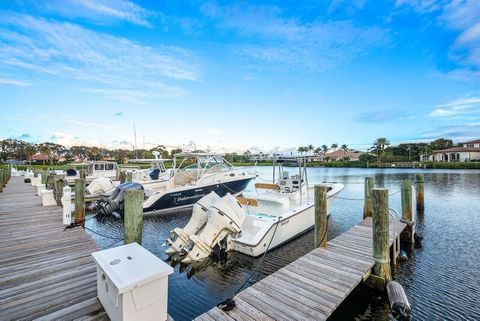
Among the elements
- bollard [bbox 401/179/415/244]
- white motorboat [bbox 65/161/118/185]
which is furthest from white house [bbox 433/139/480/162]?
white motorboat [bbox 65/161/118/185]

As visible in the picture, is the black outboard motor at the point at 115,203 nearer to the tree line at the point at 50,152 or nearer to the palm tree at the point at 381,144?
the tree line at the point at 50,152

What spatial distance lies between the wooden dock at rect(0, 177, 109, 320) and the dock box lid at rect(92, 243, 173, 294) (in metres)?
0.69

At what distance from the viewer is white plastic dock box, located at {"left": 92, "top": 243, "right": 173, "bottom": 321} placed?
2.71 m

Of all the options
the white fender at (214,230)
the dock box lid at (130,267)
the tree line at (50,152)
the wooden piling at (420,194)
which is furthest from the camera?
the tree line at (50,152)

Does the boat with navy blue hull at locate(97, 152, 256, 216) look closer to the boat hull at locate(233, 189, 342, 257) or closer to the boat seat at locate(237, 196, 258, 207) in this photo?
the boat seat at locate(237, 196, 258, 207)

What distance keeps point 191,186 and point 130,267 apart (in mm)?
10353

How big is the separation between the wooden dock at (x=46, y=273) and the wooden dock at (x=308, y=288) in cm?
176

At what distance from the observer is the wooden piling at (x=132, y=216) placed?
16.1ft

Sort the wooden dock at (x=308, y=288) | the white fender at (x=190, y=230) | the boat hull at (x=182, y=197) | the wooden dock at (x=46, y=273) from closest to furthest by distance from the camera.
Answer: the wooden dock at (x=46, y=273)
the wooden dock at (x=308, y=288)
the white fender at (x=190, y=230)
the boat hull at (x=182, y=197)

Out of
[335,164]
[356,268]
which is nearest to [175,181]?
[356,268]

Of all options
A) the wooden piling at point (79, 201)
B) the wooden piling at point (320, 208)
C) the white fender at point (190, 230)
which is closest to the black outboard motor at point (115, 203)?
the wooden piling at point (79, 201)

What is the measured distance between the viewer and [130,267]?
297 centimetres

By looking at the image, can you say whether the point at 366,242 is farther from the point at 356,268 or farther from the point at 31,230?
the point at 31,230

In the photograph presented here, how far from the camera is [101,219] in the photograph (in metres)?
12.0
